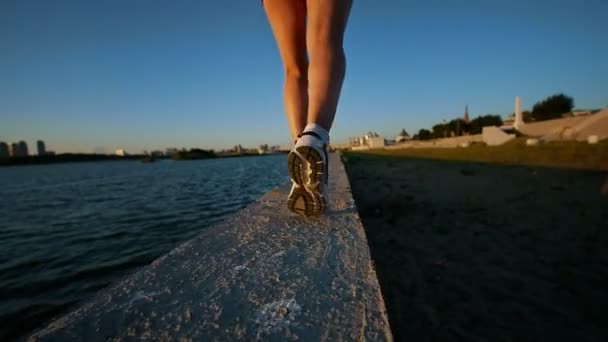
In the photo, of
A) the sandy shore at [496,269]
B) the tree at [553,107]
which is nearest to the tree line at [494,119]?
the tree at [553,107]

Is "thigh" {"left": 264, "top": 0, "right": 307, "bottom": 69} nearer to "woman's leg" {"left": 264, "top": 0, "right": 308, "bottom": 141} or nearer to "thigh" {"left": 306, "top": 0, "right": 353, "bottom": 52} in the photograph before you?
"woman's leg" {"left": 264, "top": 0, "right": 308, "bottom": 141}

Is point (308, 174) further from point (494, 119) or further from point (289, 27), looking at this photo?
point (494, 119)

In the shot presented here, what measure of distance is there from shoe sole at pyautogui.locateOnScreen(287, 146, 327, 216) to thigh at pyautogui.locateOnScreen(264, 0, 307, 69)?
0.62 meters

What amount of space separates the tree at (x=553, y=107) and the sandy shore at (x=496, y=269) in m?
38.2

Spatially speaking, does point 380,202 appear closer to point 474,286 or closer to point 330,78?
point 474,286

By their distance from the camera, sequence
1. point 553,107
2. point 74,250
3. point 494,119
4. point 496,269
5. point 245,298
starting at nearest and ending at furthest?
1. point 245,298
2. point 496,269
3. point 74,250
4. point 553,107
5. point 494,119

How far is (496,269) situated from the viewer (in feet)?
5.23

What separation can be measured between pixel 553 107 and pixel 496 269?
42.1 m

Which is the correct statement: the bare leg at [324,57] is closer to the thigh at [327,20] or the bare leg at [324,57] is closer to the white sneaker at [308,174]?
the thigh at [327,20]

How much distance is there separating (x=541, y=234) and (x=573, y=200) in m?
1.68

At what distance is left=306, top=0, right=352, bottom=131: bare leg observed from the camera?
3.74 feet

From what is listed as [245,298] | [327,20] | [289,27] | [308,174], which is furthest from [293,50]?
[245,298]

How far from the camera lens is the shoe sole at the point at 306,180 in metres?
1.07

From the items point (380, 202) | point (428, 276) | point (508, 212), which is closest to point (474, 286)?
Answer: point (428, 276)
